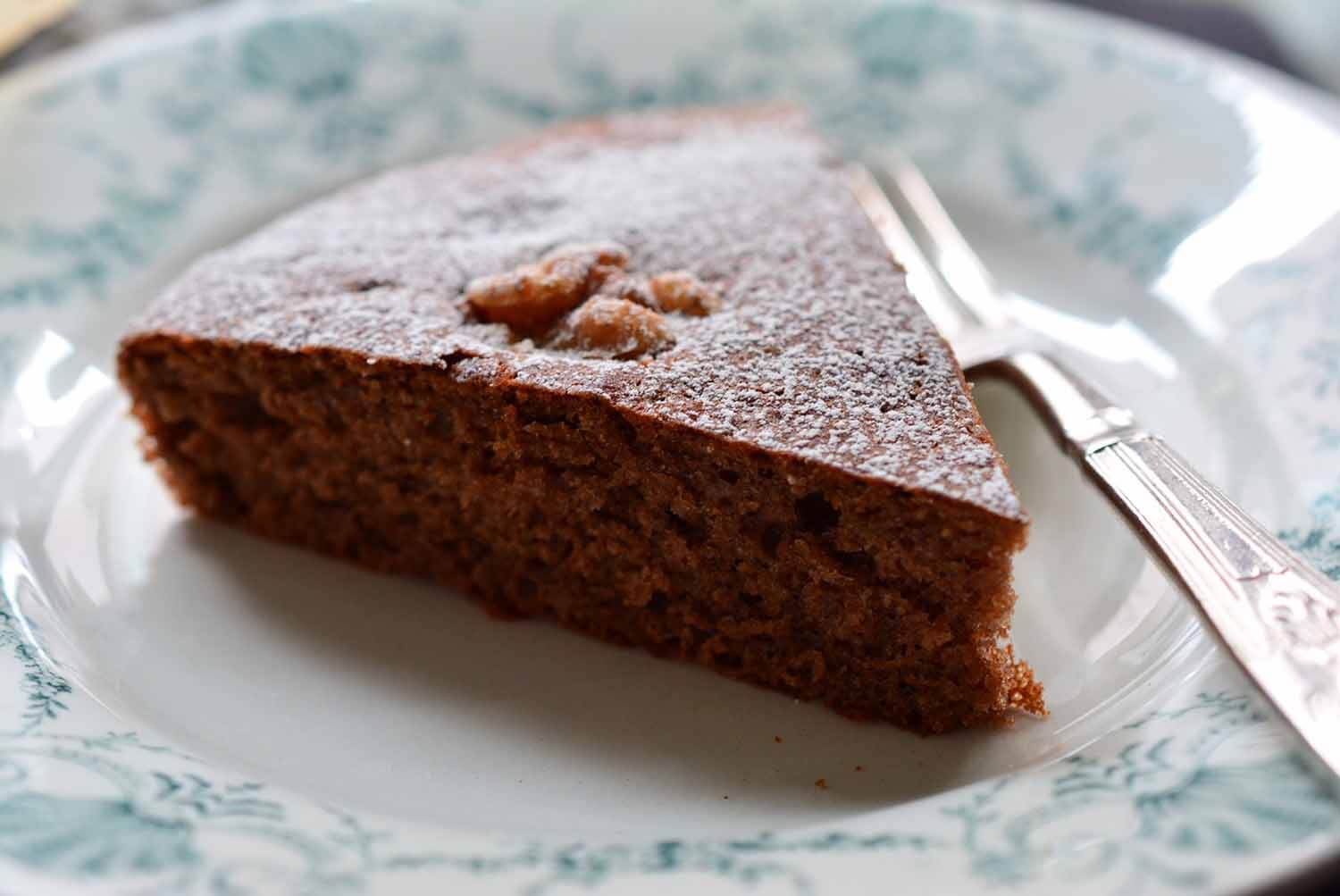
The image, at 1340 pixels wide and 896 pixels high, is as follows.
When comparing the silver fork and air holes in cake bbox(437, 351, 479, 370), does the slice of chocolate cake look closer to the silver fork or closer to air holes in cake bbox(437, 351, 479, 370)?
air holes in cake bbox(437, 351, 479, 370)

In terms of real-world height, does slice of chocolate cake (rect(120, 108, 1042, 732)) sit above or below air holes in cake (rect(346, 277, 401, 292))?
below

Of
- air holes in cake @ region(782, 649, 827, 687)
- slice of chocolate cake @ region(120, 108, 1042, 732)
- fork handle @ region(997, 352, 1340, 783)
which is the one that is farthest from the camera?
air holes in cake @ region(782, 649, 827, 687)

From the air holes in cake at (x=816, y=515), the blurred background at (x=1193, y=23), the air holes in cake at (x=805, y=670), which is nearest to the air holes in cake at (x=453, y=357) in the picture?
the air holes in cake at (x=816, y=515)

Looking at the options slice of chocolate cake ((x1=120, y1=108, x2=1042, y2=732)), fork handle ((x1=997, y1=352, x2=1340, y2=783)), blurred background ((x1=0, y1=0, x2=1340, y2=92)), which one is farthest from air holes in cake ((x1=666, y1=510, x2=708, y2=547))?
blurred background ((x1=0, y1=0, x2=1340, y2=92))

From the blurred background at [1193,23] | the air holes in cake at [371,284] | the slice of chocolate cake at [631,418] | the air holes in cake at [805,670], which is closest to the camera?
the slice of chocolate cake at [631,418]

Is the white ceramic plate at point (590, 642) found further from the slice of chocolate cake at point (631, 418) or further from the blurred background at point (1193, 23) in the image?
the blurred background at point (1193, 23)

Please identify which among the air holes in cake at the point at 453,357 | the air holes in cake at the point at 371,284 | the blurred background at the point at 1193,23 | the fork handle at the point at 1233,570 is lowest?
the fork handle at the point at 1233,570

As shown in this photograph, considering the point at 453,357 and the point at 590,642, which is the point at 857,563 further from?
the point at 453,357
